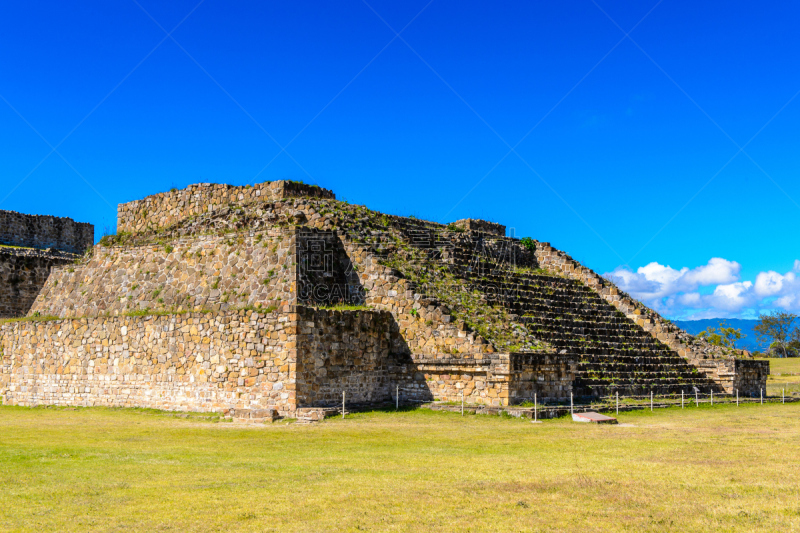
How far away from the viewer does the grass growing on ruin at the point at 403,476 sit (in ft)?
24.5

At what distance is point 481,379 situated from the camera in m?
18.1

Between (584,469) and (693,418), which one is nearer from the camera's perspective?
(584,469)

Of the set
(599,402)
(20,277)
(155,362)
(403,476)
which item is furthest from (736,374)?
(20,277)

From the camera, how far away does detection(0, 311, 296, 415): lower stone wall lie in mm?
17859

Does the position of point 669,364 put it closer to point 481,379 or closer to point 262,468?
point 481,379

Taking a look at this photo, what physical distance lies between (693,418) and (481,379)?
Result: 16.6 ft

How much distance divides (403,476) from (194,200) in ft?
56.8

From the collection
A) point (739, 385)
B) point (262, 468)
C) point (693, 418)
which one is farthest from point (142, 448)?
point (739, 385)

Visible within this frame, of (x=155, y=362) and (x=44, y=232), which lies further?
(x=44, y=232)

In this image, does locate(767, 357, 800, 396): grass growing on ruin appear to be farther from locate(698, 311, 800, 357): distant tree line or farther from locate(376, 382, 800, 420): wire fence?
locate(698, 311, 800, 357): distant tree line

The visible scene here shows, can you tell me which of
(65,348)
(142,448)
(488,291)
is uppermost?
(488,291)

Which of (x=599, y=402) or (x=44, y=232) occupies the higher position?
(x=44, y=232)

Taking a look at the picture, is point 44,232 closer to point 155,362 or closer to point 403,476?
point 155,362

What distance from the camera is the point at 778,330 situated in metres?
71.1
